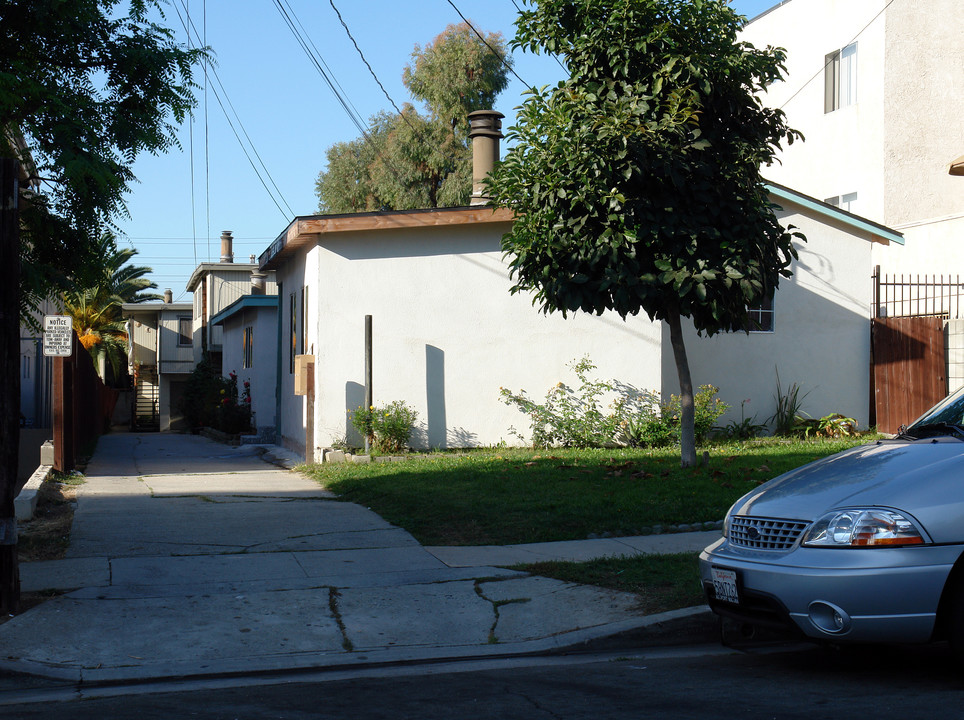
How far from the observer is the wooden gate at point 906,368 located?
657 inches

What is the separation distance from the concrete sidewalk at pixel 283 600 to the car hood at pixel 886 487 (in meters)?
1.24

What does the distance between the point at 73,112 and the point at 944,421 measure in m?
7.34

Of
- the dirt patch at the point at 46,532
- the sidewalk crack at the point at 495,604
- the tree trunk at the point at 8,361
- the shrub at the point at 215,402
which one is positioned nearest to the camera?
the sidewalk crack at the point at 495,604

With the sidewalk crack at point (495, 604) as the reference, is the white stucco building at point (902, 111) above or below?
above

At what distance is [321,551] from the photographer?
847 centimetres

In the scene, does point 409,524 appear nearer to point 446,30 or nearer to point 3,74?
point 3,74

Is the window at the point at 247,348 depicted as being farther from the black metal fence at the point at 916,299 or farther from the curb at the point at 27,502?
the black metal fence at the point at 916,299

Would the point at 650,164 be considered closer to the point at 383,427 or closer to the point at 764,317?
the point at 383,427

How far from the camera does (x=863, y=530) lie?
15.8 feet

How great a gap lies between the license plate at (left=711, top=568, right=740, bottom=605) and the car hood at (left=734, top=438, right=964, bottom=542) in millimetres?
366

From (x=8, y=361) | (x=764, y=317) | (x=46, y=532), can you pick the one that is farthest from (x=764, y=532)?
(x=764, y=317)

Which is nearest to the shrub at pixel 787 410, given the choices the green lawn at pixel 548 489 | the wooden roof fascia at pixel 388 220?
the green lawn at pixel 548 489

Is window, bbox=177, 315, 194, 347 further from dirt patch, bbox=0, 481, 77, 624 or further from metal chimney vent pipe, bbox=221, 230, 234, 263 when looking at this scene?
dirt patch, bbox=0, 481, 77, 624

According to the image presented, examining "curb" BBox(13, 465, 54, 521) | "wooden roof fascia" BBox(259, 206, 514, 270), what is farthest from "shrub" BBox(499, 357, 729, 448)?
"curb" BBox(13, 465, 54, 521)
